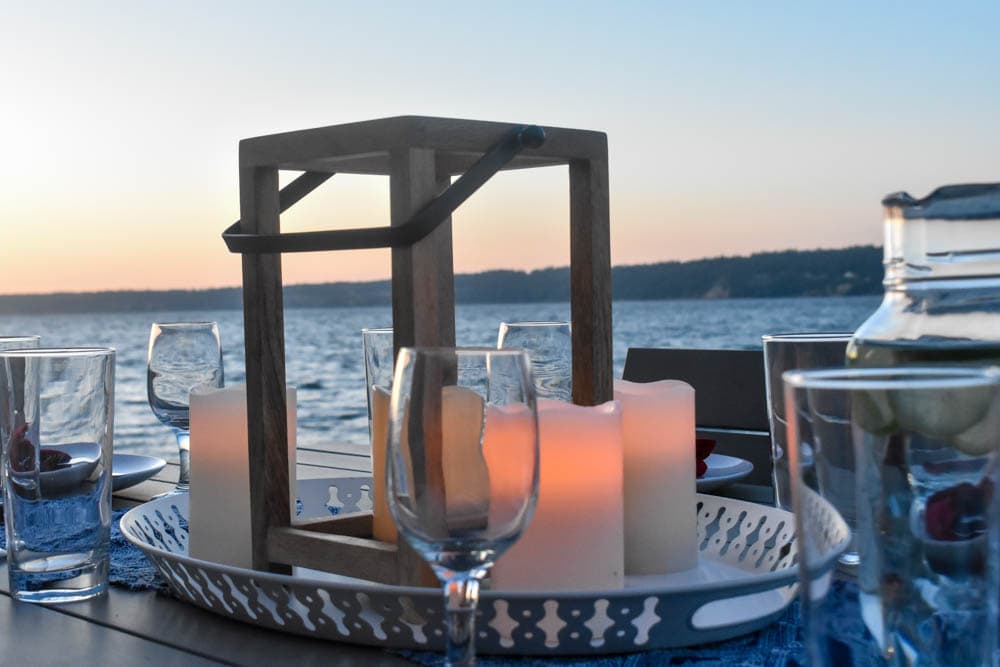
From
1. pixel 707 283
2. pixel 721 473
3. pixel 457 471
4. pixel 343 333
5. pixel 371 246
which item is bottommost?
pixel 343 333

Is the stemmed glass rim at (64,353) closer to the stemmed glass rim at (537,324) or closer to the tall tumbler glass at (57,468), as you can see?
the tall tumbler glass at (57,468)

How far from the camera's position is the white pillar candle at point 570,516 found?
2.48 ft

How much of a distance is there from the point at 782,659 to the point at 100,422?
1.95 ft

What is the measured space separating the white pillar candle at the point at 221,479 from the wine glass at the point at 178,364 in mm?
496

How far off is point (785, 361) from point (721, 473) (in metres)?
0.35

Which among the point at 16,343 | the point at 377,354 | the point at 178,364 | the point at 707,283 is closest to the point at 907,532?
the point at 377,354

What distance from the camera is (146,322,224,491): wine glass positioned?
4.78ft

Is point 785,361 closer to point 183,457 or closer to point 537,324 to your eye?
point 537,324

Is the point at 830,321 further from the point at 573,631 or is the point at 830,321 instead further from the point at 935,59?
the point at 573,631

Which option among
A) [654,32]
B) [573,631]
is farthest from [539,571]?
[654,32]

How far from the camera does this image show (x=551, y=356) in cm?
101

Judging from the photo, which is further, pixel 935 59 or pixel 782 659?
pixel 935 59

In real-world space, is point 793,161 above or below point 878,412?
above

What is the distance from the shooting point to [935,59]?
16.9 m
